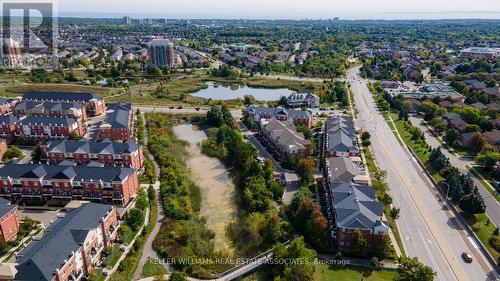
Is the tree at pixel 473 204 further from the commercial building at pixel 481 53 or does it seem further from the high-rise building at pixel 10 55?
the high-rise building at pixel 10 55

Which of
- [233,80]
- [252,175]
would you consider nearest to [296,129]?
[252,175]

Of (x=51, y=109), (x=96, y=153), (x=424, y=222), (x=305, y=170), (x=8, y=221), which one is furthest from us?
(x=51, y=109)

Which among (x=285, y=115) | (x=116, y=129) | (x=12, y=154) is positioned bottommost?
(x=12, y=154)

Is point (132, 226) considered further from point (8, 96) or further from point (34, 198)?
point (8, 96)

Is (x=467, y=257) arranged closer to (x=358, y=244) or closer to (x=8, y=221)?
(x=358, y=244)

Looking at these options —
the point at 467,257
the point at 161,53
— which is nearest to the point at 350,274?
the point at 467,257

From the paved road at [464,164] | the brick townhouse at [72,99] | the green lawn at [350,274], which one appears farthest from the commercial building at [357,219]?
the brick townhouse at [72,99]
